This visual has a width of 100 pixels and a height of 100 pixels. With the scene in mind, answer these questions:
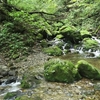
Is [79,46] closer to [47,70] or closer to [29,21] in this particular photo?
[29,21]

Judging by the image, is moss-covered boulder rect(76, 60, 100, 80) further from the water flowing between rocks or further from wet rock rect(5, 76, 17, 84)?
wet rock rect(5, 76, 17, 84)

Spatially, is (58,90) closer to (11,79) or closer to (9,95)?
(9,95)

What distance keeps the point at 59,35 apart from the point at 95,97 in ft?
32.0

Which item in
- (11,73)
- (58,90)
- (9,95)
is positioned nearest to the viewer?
(9,95)

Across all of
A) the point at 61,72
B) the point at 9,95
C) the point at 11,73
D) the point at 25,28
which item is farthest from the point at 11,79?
the point at 25,28

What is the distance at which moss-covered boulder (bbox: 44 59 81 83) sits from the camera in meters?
6.96

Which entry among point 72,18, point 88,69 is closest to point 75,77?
point 88,69

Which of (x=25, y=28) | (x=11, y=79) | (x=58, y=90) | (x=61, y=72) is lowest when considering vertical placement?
(x=58, y=90)

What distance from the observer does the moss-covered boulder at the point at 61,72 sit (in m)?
6.96

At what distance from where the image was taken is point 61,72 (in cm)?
700

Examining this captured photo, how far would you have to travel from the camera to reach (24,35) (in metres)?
12.1

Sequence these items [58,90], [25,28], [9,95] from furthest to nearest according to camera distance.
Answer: [25,28], [58,90], [9,95]

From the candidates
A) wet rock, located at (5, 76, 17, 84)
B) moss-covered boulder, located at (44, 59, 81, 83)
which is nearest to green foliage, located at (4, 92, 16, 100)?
wet rock, located at (5, 76, 17, 84)

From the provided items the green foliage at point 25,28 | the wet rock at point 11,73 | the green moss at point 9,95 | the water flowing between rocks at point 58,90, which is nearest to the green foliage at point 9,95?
the green moss at point 9,95
